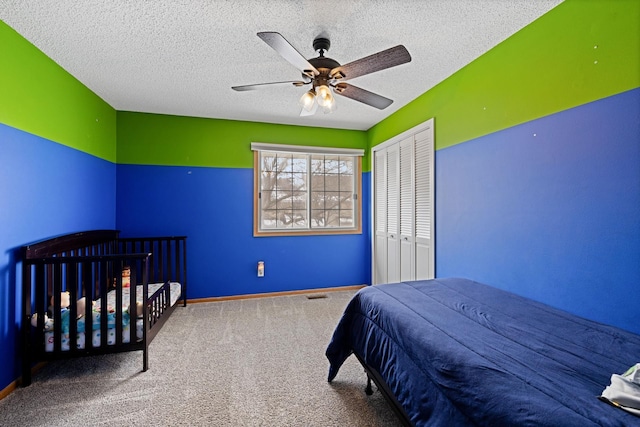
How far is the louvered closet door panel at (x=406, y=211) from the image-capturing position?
330 cm

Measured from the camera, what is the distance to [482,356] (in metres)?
1.12

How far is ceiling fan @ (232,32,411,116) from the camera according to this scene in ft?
5.17

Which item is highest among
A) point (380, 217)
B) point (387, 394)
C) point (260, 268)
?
point (380, 217)

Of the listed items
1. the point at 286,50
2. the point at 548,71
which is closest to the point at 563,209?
the point at 548,71

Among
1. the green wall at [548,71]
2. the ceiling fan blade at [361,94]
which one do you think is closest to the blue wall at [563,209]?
the green wall at [548,71]

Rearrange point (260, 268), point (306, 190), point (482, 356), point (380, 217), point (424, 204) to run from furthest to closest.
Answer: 1. point (306, 190)
2. point (380, 217)
3. point (260, 268)
4. point (424, 204)
5. point (482, 356)

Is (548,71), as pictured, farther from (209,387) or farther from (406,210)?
(209,387)

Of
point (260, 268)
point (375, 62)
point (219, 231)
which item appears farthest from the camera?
point (260, 268)

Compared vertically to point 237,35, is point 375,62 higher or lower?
lower

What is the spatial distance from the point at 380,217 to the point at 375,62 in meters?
2.61

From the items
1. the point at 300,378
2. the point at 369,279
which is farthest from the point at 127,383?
the point at 369,279

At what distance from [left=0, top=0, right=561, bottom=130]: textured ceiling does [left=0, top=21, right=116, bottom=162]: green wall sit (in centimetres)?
9

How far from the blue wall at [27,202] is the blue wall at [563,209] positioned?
3.43 metres

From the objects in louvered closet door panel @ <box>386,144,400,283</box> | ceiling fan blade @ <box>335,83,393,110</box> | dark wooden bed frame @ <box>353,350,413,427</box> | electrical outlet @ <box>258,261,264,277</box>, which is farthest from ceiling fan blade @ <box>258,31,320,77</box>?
electrical outlet @ <box>258,261,264,277</box>
